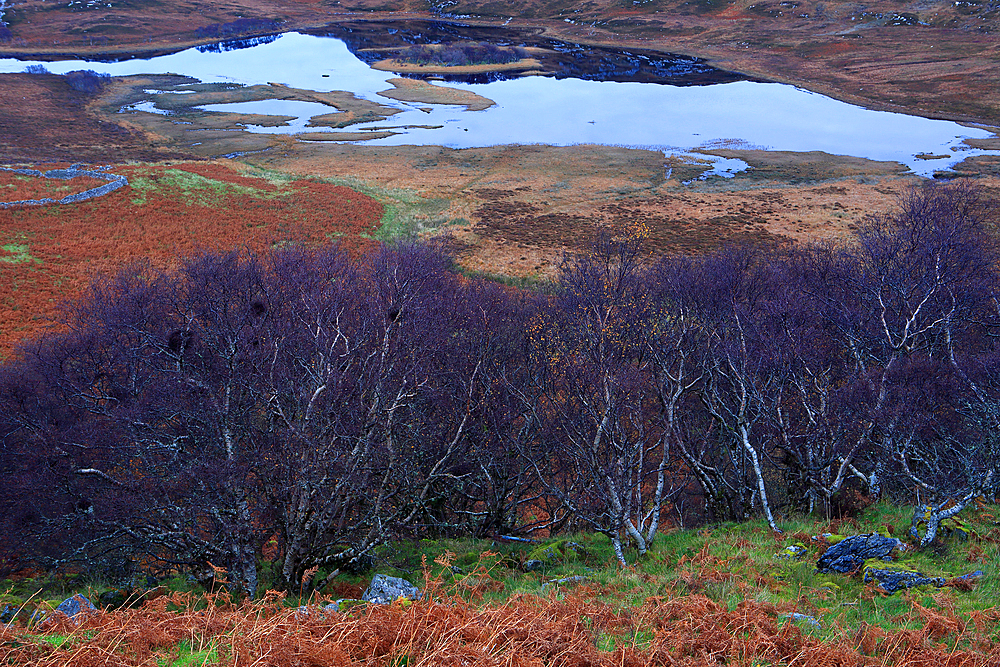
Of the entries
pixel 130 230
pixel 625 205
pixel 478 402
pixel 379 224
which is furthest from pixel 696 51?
pixel 478 402

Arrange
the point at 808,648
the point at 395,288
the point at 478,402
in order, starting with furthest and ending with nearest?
the point at 395,288 → the point at 478,402 → the point at 808,648

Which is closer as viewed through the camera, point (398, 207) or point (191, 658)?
point (191, 658)

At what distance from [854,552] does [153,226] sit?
50.7 metres

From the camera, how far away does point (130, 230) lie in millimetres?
46219

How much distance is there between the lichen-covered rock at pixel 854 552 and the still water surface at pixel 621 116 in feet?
223

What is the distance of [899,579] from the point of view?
10.4 metres

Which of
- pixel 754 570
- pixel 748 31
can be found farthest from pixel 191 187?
pixel 748 31

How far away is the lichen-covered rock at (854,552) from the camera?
38.1 feet

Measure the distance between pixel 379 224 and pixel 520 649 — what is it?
50385mm

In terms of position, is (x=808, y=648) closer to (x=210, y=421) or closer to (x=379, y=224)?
(x=210, y=421)

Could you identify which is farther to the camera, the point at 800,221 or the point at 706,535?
the point at 800,221

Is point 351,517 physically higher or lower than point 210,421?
lower

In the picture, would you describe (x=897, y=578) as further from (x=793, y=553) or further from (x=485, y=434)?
(x=485, y=434)

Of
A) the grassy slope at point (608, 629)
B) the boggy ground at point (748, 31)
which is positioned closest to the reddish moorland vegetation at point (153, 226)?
the grassy slope at point (608, 629)
